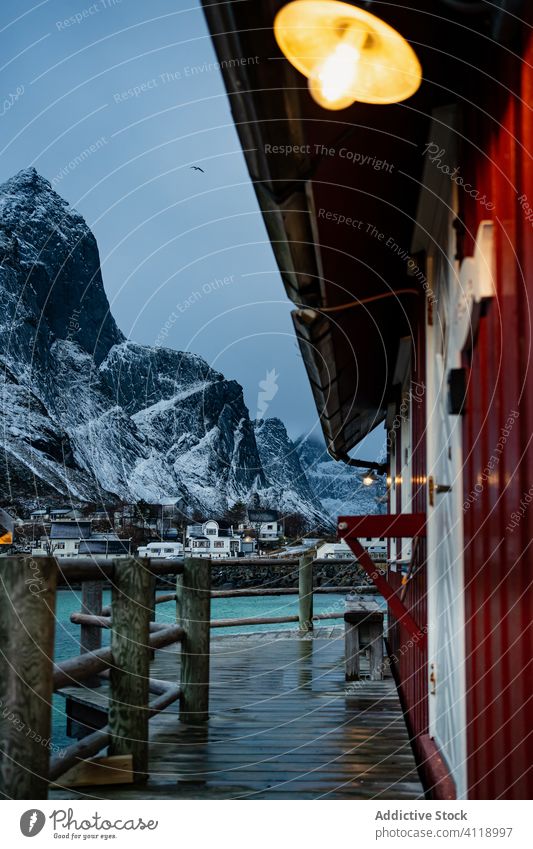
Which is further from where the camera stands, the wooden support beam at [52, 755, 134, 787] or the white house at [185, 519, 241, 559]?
the white house at [185, 519, 241, 559]

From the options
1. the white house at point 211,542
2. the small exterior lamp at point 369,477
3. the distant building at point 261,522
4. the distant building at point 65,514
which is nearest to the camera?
the small exterior lamp at point 369,477

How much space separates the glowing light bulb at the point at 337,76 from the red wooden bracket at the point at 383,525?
1.64 metres

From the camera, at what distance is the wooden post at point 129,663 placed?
86.8 inches

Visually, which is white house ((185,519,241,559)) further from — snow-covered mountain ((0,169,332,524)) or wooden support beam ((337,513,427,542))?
wooden support beam ((337,513,427,542))

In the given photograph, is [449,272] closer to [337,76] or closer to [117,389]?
[337,76]

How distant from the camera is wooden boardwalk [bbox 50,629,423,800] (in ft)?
7.06

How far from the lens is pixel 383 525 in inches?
109

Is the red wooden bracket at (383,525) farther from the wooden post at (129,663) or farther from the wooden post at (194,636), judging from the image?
the wooden post at (129,663)

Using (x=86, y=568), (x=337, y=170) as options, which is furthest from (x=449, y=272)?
(x=86, y=568)

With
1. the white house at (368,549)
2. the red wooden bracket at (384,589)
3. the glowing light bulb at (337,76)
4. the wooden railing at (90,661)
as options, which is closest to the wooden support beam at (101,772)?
the wooden railing at (90,661)

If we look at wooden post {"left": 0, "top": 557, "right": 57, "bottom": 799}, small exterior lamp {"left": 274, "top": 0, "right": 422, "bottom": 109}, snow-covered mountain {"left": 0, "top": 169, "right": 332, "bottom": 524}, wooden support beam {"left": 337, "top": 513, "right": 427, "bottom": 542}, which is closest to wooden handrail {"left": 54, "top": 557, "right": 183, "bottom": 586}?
wooden post {"left": 0, "top": 557, "right": 57, "bottom": 799}

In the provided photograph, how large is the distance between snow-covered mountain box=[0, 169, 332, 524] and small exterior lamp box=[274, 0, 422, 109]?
2698mm

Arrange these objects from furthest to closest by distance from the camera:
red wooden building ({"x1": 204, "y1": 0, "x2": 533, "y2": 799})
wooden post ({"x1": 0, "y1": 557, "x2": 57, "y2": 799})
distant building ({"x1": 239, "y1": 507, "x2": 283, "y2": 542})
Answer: distant building ({"x1": 239, "y1": 507, "x2": 283, "y2": 542}), wooden post ({"x1": 0, "y1": 557, "x2": 57, "y2": 799}), red wooden building ({"x1": 204, "y1": 0, "x2": 533, "y2": 799})

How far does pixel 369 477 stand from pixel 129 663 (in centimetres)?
575
